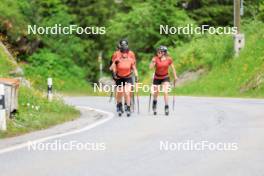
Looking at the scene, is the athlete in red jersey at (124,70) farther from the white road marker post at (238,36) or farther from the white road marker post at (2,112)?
the white road marker post at (238,36)

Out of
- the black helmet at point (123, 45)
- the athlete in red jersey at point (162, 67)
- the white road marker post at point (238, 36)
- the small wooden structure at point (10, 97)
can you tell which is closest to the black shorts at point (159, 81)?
the athlete in red jersey at point (162, 67)

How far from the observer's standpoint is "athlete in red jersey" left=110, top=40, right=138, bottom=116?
18.8 meters

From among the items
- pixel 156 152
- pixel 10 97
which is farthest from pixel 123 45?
pixel 156 152

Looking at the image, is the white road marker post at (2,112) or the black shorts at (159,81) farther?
the black shorts at (159,81)

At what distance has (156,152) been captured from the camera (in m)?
11.5

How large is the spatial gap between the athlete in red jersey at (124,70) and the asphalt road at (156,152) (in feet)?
5.12

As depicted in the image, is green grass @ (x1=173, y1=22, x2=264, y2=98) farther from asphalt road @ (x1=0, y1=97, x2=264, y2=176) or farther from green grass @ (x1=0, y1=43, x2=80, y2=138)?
asphalt road @ (x1=0, y1=97, x2=264, y2=176)

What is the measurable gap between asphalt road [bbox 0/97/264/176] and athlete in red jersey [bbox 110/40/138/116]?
5.12ft

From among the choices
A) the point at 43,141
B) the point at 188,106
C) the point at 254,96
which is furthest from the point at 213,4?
the point at 43,141

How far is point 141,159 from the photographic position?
35.1ft

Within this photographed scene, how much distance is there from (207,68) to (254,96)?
1023 cm

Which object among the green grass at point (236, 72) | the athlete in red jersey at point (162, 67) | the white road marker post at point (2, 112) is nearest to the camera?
the white road marker post at point (2, 112)

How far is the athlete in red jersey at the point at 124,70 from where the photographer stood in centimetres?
1880

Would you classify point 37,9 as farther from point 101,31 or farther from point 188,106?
point 188,106
